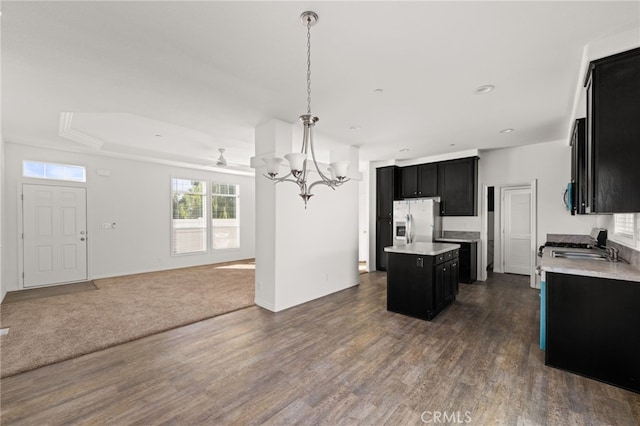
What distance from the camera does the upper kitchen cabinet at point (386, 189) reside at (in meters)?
6.70

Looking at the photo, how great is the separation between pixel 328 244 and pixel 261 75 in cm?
294

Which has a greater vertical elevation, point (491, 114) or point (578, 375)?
point (491, 114)

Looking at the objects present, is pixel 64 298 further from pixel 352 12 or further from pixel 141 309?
pixel 352 12

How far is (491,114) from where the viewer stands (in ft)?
12.4

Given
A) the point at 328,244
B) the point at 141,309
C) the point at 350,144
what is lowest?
the point at 141,309

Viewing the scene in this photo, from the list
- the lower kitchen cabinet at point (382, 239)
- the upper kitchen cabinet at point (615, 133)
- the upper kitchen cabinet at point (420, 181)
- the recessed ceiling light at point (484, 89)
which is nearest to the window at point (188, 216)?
the lower kitchen cabinet at point (382, 239)

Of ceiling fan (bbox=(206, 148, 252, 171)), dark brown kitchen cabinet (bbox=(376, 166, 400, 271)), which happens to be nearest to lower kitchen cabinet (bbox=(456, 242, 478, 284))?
dark brown kitchen cabinet (bbox=(376, 166, 400, 271))

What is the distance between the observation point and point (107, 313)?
3.91 m

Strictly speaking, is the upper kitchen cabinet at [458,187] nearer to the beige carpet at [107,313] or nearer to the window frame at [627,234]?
the window frame at [627,234]

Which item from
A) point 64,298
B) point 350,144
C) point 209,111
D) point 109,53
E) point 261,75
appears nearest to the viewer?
point 109,53

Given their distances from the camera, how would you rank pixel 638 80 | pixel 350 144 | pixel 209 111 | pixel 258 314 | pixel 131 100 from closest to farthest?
1. pixel 638 80
2. pixel 131 100
3. pixel 209 111
4. pixel 258 314
5. pixel 350 144

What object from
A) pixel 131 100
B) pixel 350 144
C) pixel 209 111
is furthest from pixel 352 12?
pixel 350 144

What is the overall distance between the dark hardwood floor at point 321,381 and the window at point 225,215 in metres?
4.94

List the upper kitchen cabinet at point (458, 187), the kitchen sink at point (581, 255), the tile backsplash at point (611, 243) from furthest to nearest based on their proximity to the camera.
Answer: the upper kitchen cabinet at point (458, 187), the kitchen sink at point (581, 255), the tile backsplash at point (611, 243)
